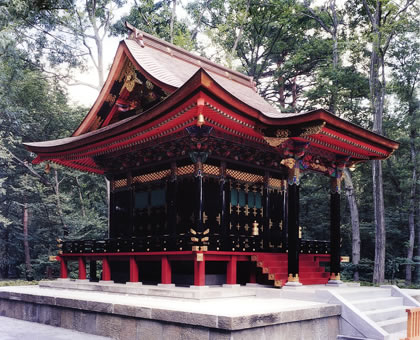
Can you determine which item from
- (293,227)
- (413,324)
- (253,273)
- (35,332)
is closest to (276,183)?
(293,227)

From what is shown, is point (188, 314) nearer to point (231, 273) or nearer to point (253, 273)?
point (231, 273)

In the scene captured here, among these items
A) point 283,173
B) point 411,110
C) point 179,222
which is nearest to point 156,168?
point 179,222

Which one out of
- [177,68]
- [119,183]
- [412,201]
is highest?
[177,68]

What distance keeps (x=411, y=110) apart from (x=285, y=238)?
19418 millimetres

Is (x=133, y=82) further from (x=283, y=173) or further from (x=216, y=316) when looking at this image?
(x=216, y=316)

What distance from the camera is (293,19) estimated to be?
102 ft

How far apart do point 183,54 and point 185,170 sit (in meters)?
6.17

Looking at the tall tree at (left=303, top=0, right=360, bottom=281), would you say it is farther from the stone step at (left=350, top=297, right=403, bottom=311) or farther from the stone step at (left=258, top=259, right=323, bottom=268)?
the stone step at (left=350, top=297, right=403, bottom=311)

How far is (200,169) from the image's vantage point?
12109 mm

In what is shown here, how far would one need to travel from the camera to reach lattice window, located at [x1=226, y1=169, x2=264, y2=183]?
43.5 feet

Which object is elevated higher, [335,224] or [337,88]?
[337,88]

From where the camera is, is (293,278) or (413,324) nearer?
(413,324)

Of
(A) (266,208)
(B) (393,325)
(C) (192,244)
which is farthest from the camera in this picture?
(A) (266,208)

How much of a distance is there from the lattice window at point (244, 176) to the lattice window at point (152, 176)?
1.86 meters
